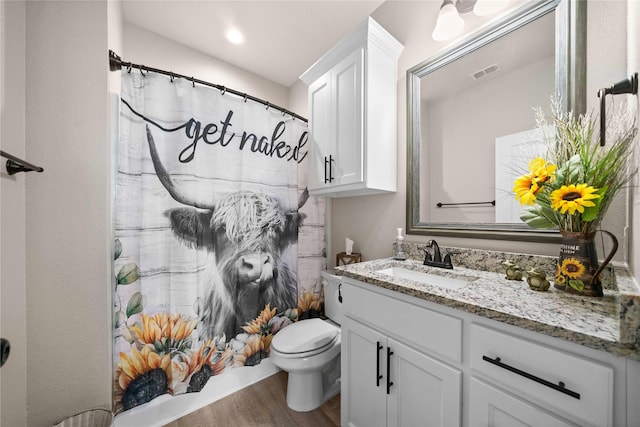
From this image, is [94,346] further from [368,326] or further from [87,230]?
[368,326]

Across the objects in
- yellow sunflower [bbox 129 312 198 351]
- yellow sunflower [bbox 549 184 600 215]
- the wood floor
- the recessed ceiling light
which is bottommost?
the wood floor

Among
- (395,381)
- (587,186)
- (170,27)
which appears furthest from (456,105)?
(170,27)

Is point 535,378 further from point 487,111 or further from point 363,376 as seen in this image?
point 487,111

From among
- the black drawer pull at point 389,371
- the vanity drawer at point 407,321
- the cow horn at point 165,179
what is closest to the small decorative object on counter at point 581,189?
the vanity drawer at point 407,321

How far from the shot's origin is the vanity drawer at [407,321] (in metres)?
0.78

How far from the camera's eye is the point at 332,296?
177 centimetres

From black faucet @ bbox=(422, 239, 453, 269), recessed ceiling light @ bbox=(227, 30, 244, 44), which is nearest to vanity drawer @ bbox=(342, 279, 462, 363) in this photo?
black faucet @ bbox=(422, 239, 453, 269)

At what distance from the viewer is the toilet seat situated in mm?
1401

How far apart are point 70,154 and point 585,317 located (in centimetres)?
181

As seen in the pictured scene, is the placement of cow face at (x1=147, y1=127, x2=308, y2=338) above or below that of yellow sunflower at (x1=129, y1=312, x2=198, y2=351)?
above

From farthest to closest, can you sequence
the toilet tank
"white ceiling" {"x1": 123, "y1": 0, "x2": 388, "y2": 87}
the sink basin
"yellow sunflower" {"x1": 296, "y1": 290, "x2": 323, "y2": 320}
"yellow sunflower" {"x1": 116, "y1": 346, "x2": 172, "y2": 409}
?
1. "yellow sunflower" {"x1": 296, "y1": 290, "x2": 323, "y2": 320}
2. the toilet tank
3. "white ceiling" {"x1": 123, "y1": 0, "x2": 388, "y2": 87}
4. "yellow sunflower" {"x1": 116, "y1": 346, "x2": 172, "y2": 409}
5. the sink basin

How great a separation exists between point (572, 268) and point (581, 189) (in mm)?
262

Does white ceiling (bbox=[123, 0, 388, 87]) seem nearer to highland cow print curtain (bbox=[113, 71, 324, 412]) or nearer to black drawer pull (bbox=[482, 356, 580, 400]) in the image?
highland cow print curtain (bbox=[113, 71, 324, 412])

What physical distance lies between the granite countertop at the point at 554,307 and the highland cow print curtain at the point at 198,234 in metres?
0.96
